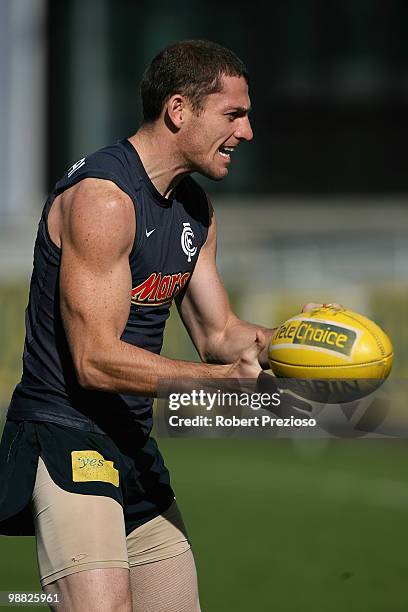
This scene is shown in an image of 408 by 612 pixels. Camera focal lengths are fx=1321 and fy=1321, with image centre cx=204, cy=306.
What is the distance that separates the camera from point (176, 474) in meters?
11.5

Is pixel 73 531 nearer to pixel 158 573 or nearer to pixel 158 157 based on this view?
pixel 158 573

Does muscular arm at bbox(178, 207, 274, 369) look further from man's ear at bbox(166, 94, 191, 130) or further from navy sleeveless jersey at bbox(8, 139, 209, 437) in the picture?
man's ear at bbox(166, 94, 191, 130)

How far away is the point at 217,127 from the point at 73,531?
158 cm

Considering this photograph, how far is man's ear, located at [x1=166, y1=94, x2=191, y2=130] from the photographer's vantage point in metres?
4.91

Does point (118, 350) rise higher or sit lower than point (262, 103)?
higher

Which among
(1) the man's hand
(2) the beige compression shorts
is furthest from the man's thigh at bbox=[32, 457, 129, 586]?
(1) the man's hand

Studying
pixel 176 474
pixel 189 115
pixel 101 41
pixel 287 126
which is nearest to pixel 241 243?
pixel 287 126

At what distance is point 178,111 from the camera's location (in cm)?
491

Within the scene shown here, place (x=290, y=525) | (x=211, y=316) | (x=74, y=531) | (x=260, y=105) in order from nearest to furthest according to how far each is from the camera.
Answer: (x=74, y=531)
(x=211, y=316)
(x=290, y=525)
(x=260, y=105)

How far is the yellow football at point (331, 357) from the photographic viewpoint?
4.80 m

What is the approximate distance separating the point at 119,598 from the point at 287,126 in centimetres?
1853

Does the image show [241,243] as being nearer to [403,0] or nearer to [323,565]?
[403,0]

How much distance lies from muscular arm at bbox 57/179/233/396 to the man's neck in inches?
14.5

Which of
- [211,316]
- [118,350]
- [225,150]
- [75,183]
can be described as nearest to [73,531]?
[118,350]
